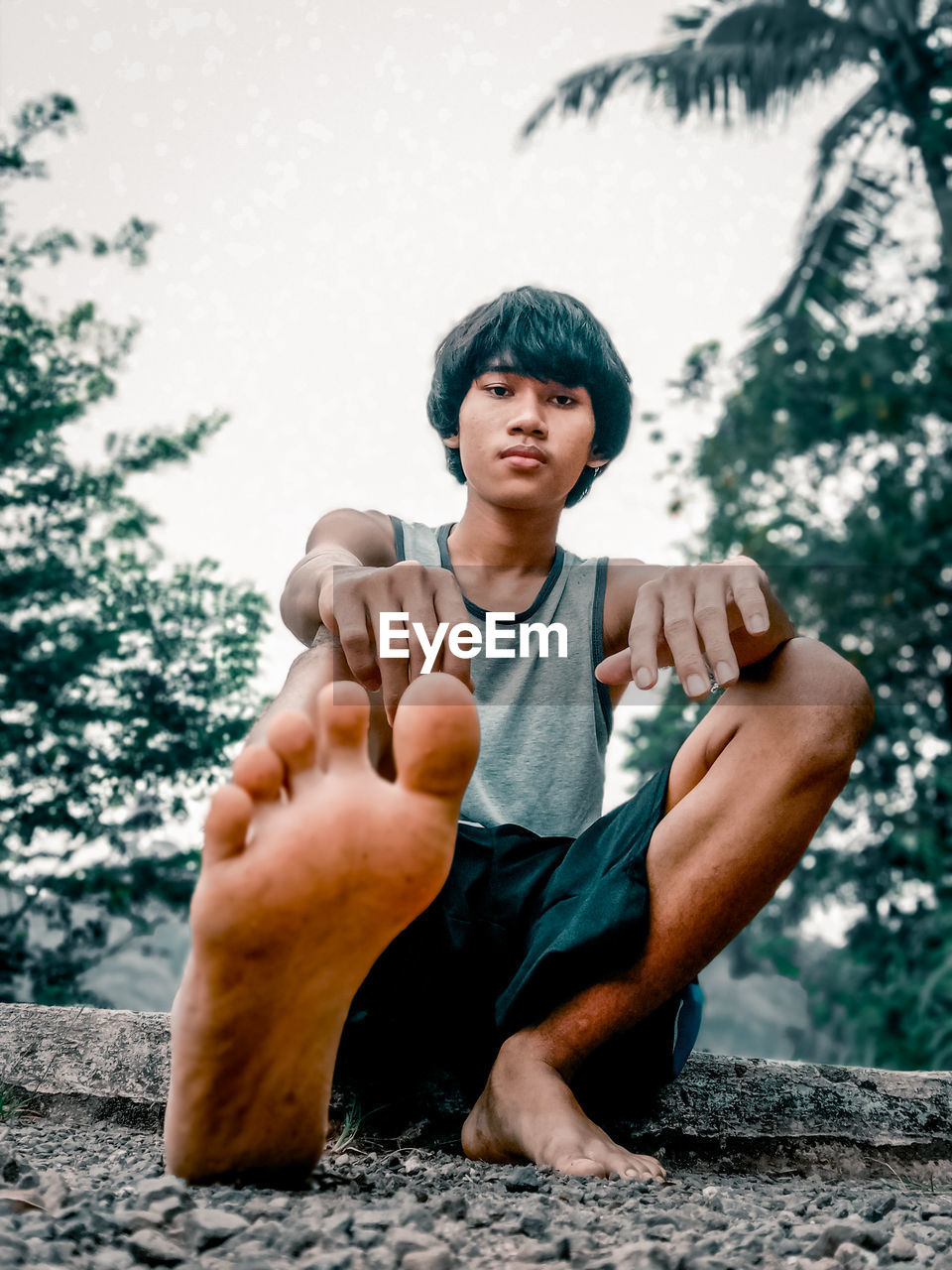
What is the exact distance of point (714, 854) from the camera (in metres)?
0.99

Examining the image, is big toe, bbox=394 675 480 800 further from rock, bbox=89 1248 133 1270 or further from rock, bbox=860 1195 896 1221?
rock, bbox=860 1195 896 1221

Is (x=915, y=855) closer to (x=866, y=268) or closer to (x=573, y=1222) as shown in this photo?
(x=866, y=268)

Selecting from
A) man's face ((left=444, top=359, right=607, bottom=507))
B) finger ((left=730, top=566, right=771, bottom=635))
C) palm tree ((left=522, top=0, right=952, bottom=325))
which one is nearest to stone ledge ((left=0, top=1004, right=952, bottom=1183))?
finger ((left=730, top=566, right=771, bottom=635))

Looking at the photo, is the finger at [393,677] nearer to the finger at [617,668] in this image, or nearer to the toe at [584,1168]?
the finger at [617,668]

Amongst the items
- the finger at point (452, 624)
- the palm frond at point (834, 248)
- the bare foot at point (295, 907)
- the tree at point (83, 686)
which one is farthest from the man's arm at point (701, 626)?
the palm frond at point (834, 248)

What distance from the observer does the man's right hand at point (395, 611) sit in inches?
33.5

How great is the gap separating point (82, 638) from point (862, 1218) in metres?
2.22

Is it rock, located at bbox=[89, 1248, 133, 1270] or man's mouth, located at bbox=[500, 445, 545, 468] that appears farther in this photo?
man's mouth, located at bbox=[500, 445, 545, 468]

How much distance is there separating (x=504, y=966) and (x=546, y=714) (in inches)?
14.3

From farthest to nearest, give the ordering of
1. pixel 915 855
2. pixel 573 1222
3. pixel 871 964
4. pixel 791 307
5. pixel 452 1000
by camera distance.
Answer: pixel 791 307, pixel 871 964, pixel 915 855, pixel 452 1000, pixel 573 1222

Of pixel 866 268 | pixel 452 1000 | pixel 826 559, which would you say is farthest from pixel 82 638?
pixel 866 268

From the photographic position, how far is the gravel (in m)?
0.56

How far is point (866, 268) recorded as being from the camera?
16.2ft

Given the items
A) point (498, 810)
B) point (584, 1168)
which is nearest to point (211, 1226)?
point (584, 1168)
